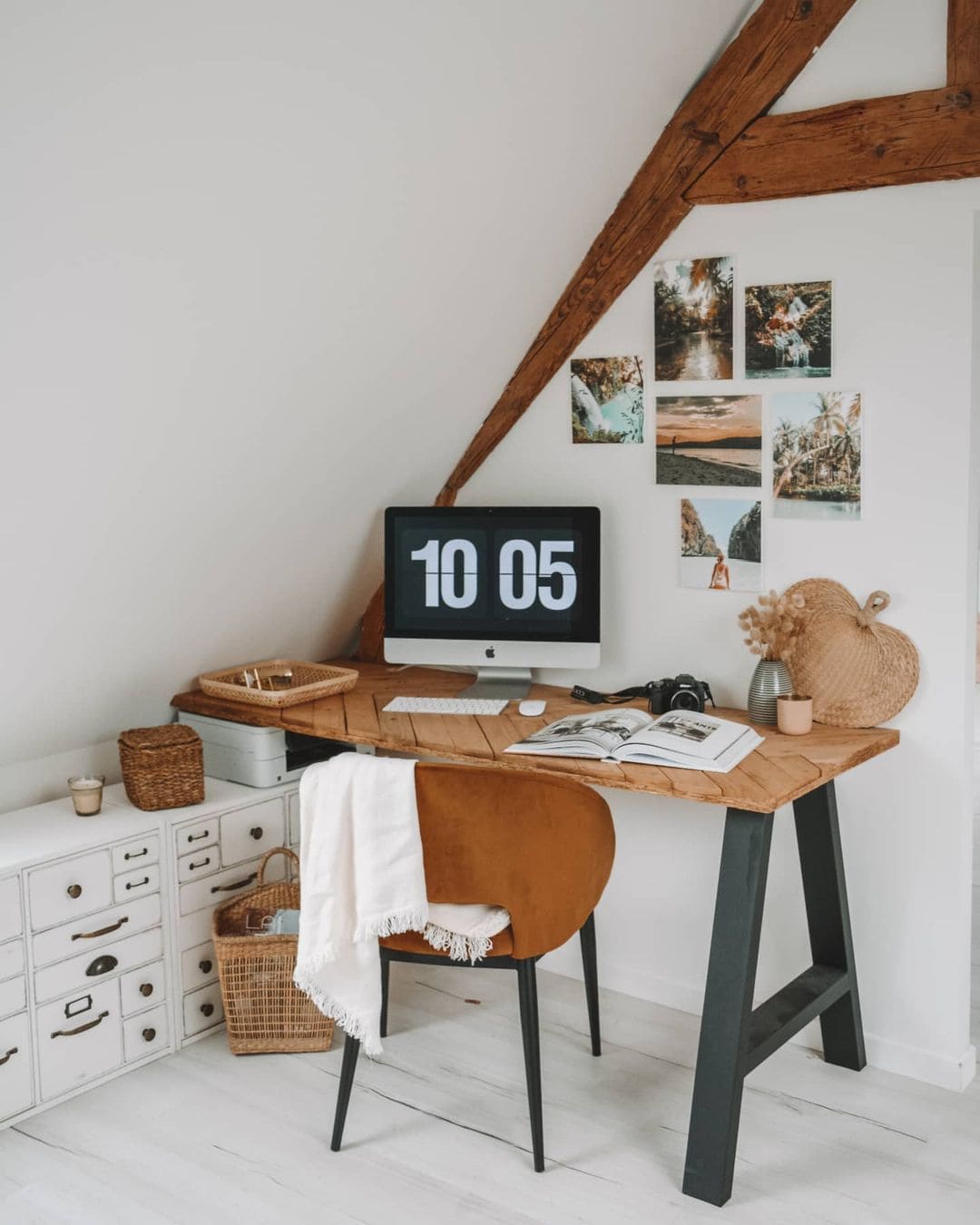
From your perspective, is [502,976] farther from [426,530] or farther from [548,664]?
[426,530]

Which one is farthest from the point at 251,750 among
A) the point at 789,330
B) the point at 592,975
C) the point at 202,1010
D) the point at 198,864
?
the point at 789,330

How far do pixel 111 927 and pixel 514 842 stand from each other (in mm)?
1066

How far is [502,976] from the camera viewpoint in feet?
11.1

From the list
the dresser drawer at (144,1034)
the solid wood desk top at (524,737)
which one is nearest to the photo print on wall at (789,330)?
the solid wood desk top at (524,737)

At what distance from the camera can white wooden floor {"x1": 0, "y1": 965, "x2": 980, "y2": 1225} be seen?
93.2 inches

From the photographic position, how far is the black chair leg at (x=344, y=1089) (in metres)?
2.54

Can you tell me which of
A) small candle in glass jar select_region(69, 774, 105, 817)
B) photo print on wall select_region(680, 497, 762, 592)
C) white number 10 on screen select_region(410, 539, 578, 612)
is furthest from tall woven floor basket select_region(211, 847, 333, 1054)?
photo print on wall select_region(680, 497, 762, 592)

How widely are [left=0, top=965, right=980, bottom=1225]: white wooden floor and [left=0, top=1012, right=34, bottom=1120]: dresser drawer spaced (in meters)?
0.05

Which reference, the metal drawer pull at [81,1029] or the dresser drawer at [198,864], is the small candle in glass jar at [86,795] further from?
the metal drawer pull at [81,1029]

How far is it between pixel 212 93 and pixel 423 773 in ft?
3.99

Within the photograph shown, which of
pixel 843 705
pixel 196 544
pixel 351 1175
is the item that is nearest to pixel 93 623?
pixel 196 544

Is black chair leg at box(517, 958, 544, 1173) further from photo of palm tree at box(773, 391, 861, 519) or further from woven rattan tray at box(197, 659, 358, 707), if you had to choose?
photo of palm tree at box(773, 391, 861, 519)

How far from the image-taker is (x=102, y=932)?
2.83m

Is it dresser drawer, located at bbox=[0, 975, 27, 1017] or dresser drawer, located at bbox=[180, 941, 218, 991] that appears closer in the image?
dresser drawer, located at bbox=[0, 975, 27, 1017]
